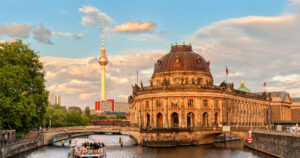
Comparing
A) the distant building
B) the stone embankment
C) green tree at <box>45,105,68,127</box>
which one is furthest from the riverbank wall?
the distant building

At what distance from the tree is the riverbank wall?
41980 millimetres

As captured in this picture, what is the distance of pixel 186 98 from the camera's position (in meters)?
102

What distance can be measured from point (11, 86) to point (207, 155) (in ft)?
123

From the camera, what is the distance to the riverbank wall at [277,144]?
55.7 metres

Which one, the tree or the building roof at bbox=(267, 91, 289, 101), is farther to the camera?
the building roof at bbox=(267, 91, 289, 101)

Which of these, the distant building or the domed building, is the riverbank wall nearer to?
the domed building

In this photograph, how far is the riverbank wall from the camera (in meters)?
55.7

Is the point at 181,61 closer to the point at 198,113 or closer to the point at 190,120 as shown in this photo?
the point at 190,120

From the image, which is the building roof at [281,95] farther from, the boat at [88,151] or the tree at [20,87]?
the boat at [88,151]

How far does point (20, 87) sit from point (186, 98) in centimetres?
4539

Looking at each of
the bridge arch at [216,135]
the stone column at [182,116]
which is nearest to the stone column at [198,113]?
the stone column at [182,116]

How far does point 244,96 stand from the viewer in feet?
410

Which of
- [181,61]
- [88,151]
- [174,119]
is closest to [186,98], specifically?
[174,119]

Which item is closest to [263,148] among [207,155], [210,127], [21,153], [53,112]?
[207,155]
